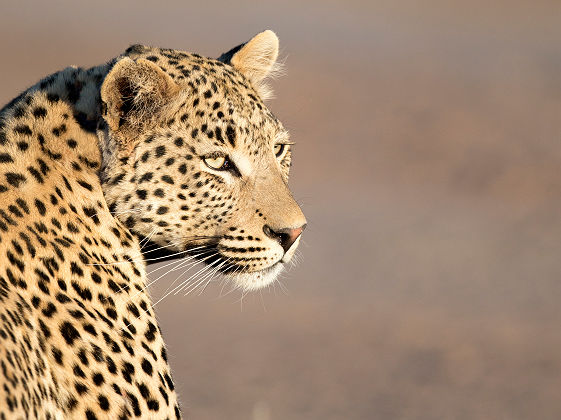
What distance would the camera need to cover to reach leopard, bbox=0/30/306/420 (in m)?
5.18

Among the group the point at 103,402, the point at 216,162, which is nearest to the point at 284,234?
the point at 216,162

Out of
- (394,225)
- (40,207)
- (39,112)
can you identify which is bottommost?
(394,225)

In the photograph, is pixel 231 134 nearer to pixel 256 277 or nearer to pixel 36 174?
pixel 256 277

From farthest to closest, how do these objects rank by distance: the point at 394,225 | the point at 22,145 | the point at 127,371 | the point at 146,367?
1. the point at 394,225
2. the point at 22,145
3. the point at 146,367
4. the point at 127,371

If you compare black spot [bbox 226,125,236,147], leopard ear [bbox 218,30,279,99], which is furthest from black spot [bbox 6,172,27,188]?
leopard ear [bbox 218,30,279,99]

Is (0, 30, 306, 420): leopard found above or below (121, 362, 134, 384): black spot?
above

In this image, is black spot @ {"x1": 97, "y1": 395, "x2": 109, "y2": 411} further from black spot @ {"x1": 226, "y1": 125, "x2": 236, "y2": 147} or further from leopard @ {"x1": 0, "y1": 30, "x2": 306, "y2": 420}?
black spot @ {"x1": 226, "y1": 125, "x2": 236, "y2": 147}

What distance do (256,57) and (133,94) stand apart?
1.54 meters

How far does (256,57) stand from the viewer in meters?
7.40

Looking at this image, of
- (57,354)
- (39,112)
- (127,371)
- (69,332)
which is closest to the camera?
(57,354)

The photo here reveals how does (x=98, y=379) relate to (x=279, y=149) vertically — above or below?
below

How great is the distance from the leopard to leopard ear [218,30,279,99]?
23 centimetres

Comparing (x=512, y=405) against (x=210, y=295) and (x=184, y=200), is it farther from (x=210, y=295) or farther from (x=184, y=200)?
(x=184, y=200)

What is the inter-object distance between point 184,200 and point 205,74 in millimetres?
747
